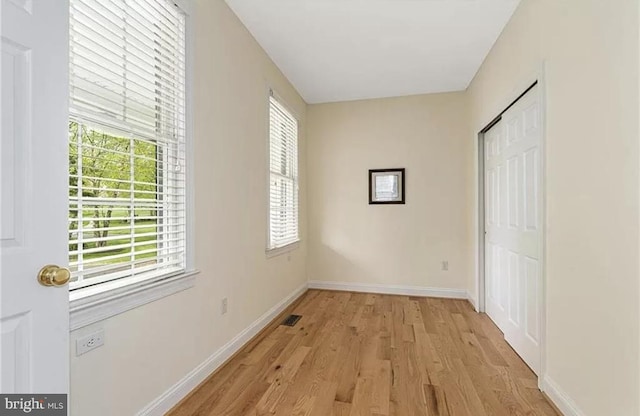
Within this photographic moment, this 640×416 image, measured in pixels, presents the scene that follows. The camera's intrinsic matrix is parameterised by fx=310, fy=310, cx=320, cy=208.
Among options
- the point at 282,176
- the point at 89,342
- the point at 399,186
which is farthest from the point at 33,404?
the point at 399,186

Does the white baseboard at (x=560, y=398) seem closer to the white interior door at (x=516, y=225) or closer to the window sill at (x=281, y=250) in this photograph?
the white interior door at (x=516, y=225)

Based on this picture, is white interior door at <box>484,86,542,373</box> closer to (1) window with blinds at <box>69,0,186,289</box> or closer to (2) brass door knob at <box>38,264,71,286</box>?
(1) window with blinds at <box>69,0,186,289</box>

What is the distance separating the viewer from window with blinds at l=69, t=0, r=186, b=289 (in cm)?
130

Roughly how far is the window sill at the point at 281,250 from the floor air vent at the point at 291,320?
0.67m

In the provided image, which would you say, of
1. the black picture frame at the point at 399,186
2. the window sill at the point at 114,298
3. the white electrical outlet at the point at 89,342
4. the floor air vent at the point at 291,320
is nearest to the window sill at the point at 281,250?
the floor air vent at the point at 291,320

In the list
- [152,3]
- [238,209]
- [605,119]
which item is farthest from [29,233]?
[605,119]

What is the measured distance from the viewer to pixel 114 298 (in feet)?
4.55

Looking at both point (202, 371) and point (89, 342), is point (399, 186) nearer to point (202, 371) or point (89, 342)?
point (202, 371)

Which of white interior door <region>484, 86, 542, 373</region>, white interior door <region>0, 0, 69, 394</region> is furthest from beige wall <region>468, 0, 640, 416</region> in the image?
white interior door <region>0, 0, 69, 394</region>

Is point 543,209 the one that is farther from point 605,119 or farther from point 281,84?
point 281,84

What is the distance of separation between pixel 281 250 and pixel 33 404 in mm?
2531

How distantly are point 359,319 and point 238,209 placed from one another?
1.71 metres

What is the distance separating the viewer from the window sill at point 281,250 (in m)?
3.10

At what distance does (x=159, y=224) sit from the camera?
1.76 m
